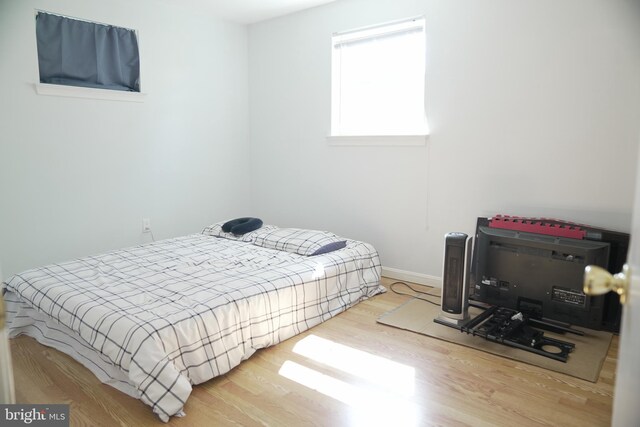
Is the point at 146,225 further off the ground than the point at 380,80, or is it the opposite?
the point at 380,80

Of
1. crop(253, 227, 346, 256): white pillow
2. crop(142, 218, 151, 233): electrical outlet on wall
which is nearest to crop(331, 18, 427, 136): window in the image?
crop(253, 227, 346, 256): white pillow

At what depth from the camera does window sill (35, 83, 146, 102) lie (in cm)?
312

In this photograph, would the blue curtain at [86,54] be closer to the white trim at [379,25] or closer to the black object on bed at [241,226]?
the black object on bed at [241,226]

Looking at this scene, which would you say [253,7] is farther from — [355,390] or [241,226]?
[355,390]

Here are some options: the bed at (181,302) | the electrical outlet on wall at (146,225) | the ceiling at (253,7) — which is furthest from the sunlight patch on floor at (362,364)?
the ceiling at (253,7)

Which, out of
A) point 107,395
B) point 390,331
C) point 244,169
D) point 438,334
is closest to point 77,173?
point 244,169

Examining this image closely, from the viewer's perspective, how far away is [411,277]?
3.53 metres

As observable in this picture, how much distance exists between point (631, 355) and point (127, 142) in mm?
3678

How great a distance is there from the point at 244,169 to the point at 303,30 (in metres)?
1.49

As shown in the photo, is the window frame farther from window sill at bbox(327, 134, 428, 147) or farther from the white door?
the white door

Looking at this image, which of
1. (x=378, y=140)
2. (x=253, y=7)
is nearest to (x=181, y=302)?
(x=378, y=140)

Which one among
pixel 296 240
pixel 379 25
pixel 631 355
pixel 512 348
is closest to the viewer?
pixel 631 355

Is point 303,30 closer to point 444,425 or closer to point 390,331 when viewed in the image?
point 390,331

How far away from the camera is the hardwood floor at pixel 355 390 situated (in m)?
1.79
